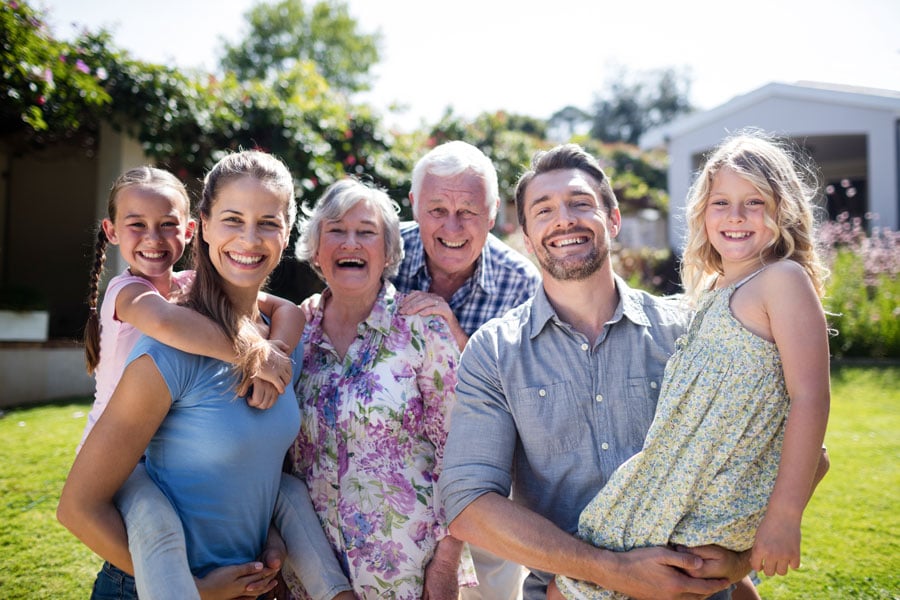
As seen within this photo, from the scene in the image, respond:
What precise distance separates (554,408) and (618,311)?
457 mm

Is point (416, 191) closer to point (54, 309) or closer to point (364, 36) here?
point (54, 309)

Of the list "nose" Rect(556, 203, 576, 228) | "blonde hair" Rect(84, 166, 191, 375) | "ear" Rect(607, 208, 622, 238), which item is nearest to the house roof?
"ear" Rect(607, 208, 622, 238)

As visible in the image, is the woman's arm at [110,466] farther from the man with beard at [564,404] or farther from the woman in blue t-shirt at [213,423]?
the man with beard at [564,404]

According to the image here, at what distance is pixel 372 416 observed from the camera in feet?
8.16

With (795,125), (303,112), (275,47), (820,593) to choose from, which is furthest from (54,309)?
(275,47)

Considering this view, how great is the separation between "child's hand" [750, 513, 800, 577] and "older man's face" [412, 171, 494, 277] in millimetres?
1918

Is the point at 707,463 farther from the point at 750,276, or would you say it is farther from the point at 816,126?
the point at 816,126

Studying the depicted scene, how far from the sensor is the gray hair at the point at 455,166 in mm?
3342

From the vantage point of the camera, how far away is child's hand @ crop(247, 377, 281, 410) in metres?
2.15

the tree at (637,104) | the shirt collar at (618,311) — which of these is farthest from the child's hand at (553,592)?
the tree at (637,104)

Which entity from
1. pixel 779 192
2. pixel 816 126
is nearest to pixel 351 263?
pixel 779 192

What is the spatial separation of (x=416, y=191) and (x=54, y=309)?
9.50 meters

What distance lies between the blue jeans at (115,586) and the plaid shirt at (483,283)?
1795mm

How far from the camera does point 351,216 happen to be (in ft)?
9.15
